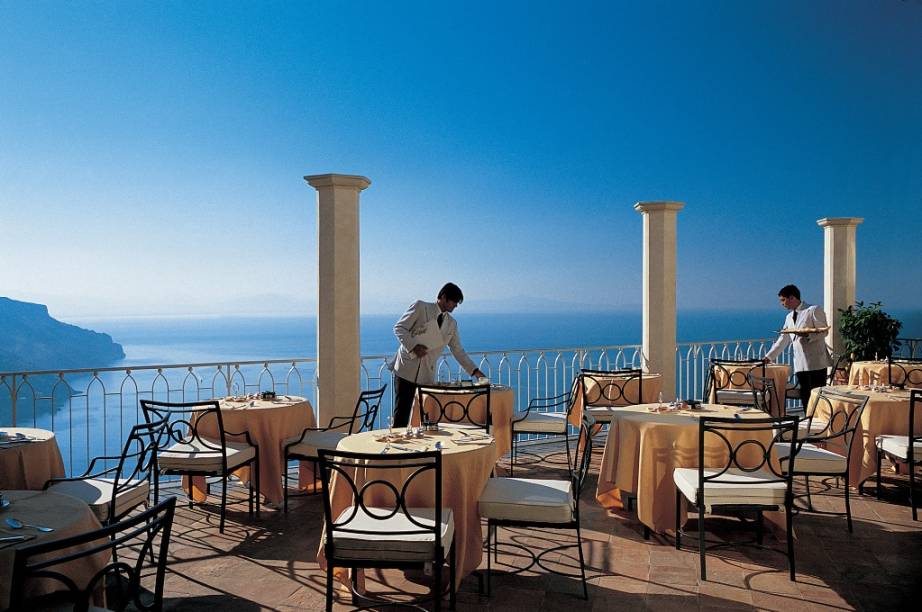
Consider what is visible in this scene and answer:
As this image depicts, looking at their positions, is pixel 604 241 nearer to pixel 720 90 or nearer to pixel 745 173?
pixel 745 173

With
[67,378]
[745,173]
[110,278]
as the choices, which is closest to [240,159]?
[67,378]

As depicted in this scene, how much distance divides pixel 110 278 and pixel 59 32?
14637mm

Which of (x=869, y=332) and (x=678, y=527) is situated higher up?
(x=869, y=332)

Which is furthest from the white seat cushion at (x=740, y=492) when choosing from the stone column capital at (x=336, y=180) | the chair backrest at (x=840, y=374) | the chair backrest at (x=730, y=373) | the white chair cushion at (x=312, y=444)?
the chair backrest at (x=840, y=374)

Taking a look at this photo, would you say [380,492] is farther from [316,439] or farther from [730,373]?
[730,373]

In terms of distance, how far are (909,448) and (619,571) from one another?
2.49 metres

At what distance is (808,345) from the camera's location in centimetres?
713

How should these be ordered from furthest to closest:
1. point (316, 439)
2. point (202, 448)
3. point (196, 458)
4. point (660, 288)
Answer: point (660, 288)
point (316, 439)
point (202, 448)
point (196, 458)

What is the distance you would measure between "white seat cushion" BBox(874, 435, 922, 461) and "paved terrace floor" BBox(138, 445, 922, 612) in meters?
0.43

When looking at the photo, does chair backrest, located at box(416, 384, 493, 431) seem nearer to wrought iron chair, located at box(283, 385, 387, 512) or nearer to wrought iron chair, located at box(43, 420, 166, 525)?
wrought iron chair, located at box(283, 385, 387, 512)

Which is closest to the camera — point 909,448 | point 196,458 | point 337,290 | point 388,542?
point 388,542

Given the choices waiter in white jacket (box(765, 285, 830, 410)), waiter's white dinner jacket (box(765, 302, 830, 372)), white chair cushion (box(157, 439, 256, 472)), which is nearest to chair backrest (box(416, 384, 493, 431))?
white chair cushion (box(157, 439, 256, 472))

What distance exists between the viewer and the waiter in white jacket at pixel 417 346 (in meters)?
5.64

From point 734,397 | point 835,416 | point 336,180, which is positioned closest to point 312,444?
point 336,180
